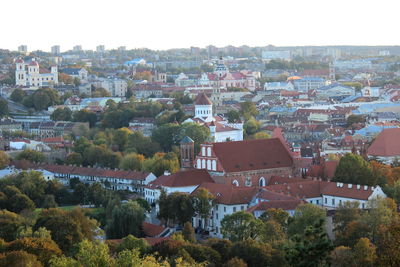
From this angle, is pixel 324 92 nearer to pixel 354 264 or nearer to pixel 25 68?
pixel 25 68

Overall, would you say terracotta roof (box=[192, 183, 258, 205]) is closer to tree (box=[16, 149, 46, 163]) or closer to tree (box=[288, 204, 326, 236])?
tree (box=[288, 204, 326, 236])

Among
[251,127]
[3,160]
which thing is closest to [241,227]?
[3,160]

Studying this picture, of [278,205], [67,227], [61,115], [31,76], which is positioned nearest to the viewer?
[67,227]

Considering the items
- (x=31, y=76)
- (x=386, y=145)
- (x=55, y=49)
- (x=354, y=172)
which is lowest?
(x=354, y=172)

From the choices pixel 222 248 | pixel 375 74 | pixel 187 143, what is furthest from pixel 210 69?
pixel 222 248

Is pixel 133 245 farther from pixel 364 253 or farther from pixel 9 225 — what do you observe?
pixel 364 253

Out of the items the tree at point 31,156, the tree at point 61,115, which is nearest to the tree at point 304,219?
the tree at point 31,156
